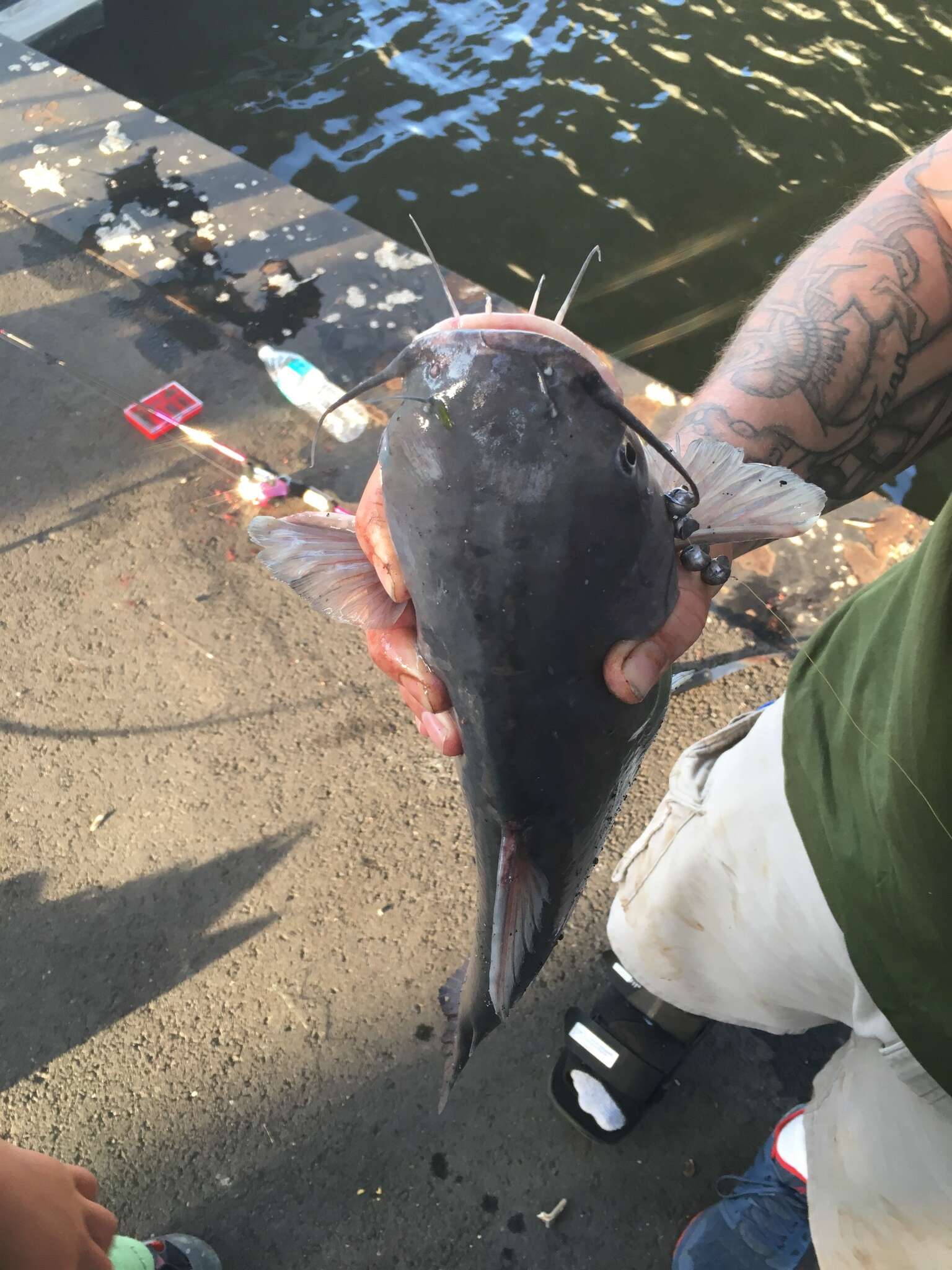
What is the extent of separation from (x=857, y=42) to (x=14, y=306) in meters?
7.51

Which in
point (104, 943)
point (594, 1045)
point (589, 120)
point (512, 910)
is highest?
point (589, 120)

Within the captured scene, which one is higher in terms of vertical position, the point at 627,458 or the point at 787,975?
the point at 627,458

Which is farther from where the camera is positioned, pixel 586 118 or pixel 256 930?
pixel 586 118

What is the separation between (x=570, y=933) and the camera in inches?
117

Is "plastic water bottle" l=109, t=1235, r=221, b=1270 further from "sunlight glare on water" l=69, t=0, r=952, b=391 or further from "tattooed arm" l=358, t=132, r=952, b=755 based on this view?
"sunlight glare on water" l=69, t=0, r=952, b=391

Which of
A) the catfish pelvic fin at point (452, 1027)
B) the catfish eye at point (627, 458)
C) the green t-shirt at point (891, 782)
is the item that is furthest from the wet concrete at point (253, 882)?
the catfish eye at point (627, 458)

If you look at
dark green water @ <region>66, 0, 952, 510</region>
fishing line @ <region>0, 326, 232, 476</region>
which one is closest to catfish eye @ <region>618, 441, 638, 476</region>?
fishing line @ <region>0, 326, 232, 476</region>

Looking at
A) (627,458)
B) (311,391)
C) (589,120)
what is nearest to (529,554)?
(627,458)

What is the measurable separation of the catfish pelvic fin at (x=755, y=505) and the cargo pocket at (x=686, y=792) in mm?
654

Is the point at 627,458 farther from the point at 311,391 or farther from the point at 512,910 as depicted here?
the point at 311,391

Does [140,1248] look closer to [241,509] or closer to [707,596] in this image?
[707,596]

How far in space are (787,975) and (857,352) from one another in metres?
1.46

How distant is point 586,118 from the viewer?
7.18 meters

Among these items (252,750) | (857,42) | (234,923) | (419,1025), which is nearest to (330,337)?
(252,750)
